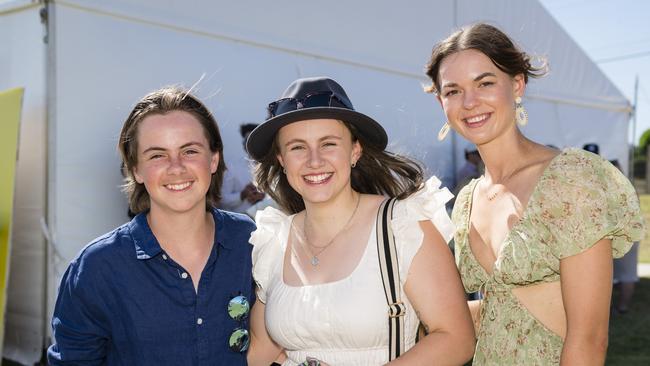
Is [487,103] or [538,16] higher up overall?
[538,16]

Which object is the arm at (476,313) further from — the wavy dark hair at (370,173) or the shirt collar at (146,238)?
the shirt collar at (146,238)

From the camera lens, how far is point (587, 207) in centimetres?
160

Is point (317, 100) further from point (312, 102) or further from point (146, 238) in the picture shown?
point (146, 238)

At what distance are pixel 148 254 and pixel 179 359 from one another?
1.07 feet

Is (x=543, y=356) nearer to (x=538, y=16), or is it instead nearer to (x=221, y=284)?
(x=221, y=284)

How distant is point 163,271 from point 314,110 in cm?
67

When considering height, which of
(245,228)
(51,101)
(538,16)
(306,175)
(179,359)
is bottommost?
(179,359)

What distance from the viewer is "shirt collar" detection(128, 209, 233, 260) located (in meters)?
1.83

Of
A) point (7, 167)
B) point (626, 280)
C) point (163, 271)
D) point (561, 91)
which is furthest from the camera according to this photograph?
point (561, 91)

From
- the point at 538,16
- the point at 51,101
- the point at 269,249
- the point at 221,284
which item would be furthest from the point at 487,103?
the point at 538,16

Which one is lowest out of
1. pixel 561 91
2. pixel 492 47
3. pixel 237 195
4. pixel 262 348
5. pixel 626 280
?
pixel 626 280

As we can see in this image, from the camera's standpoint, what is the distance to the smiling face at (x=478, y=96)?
6.08 feet

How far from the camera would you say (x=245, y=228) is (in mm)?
2145

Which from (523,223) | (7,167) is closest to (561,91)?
(7,167)
